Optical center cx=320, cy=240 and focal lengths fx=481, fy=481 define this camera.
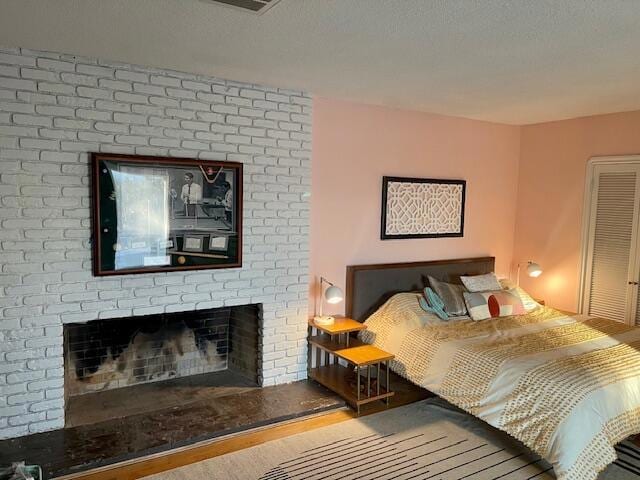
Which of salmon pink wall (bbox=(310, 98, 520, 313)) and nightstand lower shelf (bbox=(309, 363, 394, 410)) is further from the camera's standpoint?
salmon pink wall (bbox=(310, 98, 520, 313))

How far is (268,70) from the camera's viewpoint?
9.80 feet

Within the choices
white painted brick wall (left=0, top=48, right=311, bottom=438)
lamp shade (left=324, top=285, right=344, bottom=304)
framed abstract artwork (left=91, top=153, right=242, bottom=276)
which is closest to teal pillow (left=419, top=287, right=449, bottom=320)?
lamp shade (left=324, top=285, right=344, bottom=304)

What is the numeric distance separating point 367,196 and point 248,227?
3.71 feet

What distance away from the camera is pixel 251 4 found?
194 cm

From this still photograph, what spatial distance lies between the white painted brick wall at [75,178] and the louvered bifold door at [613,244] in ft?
9.71

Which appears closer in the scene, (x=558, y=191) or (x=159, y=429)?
(x=159, y=429)

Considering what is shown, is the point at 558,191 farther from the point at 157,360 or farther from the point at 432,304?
the point at 157,360

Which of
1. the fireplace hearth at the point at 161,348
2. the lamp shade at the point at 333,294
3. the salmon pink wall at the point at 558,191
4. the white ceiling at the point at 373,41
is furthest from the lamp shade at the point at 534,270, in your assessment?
the fireplace hearth at the point at 161,348

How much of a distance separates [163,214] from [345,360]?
1.74m

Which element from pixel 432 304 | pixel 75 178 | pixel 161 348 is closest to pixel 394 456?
pixel 432 304

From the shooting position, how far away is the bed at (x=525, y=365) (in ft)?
8.38

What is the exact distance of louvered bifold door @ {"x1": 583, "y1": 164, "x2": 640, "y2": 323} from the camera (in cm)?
411

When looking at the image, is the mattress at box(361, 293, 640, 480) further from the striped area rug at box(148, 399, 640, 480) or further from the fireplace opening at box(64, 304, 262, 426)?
the fireplace opening at box(64, 304, 262, 426)

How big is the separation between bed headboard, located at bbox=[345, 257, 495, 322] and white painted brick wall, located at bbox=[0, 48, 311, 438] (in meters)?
0.94
